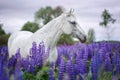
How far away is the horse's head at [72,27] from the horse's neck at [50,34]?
0.22 meters

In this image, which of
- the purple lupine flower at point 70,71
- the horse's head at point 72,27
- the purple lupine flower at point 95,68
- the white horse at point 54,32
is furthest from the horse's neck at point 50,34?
the purple lupine flower at point 70,71

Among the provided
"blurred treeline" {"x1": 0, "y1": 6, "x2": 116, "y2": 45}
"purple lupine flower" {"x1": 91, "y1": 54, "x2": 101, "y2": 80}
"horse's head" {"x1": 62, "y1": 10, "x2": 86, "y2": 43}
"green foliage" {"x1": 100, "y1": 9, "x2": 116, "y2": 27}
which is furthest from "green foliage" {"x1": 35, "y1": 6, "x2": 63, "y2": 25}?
"purple lupine flower" {"x1": 91, "y1": 54, "x2": 101, "y2": 80}

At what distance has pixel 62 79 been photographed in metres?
3.16

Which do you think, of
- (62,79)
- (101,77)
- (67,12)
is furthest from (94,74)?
(67,12)

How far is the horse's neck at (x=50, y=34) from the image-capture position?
7.58 m

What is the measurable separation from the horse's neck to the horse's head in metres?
0.22

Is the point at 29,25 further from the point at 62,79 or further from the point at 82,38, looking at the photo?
the point at 62,79

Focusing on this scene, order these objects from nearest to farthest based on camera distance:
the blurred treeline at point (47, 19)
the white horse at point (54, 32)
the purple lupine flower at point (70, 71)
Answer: the purple lupine flower at point (70, 71) → the white horse at point (54, 32) → the blurred treeline at point (47, 19)

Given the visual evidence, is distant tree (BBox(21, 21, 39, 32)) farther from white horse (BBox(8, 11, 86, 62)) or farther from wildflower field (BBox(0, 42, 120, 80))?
wildflower field (BBox(0, 42, 120, 80))

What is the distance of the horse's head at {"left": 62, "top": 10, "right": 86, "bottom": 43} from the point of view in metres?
7.95

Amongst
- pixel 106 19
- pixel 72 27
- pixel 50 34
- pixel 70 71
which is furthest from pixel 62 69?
pixel 106 19

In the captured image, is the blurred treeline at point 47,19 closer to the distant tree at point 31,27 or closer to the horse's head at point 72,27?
the distant tree at point 31,27

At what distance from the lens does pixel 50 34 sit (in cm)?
764

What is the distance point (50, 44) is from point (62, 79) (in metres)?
4.33
